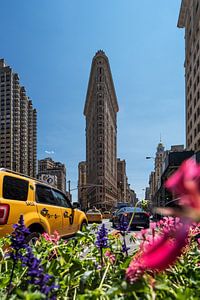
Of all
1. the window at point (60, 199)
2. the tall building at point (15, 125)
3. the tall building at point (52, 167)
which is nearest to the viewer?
the window at point (60, 199)

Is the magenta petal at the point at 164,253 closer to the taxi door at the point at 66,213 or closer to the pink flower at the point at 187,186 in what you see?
the pink flower at the point at 187,186

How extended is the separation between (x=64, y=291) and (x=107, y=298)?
0.34 metres

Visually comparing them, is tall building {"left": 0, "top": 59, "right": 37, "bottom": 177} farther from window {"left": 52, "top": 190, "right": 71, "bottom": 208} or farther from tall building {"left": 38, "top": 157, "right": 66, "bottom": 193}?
window {"left": 52, "top": 190, "right": 71, "bottom": 208}

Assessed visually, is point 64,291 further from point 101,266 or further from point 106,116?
point 106,116

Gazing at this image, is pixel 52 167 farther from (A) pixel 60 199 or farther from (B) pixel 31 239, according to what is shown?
(B) pixel 31 239

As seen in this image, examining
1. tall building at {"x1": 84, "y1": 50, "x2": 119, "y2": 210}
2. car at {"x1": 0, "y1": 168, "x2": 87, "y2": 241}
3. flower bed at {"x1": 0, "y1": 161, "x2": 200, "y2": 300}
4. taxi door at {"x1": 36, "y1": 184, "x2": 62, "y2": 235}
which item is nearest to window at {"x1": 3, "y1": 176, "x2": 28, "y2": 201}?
car at {"x1": 0, "y1": 168, "x2": 87, "y2": 241}

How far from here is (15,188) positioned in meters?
6.83

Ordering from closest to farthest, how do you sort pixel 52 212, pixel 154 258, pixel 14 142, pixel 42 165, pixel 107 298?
pixel 154 258 < pixel 107 298 < pixel 52 212 < pixel 14 142 < pixel 42 165

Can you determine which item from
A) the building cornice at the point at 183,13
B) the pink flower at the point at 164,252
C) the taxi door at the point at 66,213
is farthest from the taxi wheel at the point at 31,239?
the building cornice at the point at 183,13

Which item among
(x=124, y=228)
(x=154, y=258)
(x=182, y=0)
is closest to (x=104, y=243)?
(x=124, y=228)

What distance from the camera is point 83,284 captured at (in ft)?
5.05

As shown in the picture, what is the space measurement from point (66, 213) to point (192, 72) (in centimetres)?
→ 6015

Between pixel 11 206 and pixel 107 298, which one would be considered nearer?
pixel 107 298

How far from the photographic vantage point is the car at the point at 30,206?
631 centimetres
